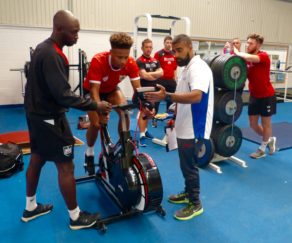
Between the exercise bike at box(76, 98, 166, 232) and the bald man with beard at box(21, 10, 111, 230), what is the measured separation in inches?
9.3

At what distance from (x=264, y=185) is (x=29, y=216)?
2.51m

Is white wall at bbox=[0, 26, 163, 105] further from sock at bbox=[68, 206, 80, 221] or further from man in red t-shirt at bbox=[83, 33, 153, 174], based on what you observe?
sock at bbox=[68, 206, 80, 221]

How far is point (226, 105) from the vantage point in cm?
365

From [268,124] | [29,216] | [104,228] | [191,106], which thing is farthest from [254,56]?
[29,216]

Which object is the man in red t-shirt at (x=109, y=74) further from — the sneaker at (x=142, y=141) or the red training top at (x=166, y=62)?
the red training top at (x=166, y=62)

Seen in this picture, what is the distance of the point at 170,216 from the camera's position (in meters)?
2.67

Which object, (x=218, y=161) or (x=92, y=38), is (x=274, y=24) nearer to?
(x=92, y=38)

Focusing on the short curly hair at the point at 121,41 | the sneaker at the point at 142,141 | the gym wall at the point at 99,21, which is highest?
the gym wall at the point at 99,21

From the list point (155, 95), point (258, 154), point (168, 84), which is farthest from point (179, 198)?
point (168, 84)

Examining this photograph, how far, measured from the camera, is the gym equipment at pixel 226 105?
363cm

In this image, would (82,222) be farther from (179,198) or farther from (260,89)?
(260,89)

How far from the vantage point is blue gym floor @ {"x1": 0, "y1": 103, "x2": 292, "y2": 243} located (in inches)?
93.1

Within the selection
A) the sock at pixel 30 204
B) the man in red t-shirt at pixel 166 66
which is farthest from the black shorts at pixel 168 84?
the sock at pixel 30 204

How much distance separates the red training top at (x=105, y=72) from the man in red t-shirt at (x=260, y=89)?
1.51 metres
